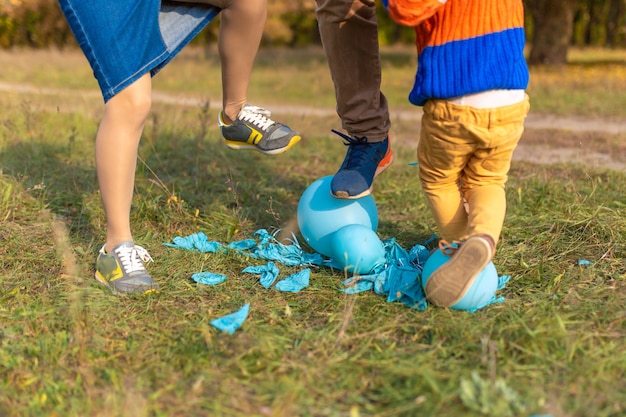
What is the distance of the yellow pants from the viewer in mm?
2445

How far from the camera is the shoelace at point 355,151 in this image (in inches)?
122

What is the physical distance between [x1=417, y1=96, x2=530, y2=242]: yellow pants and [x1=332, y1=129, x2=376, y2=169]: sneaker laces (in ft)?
1.48

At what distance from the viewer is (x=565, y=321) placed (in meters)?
2.34

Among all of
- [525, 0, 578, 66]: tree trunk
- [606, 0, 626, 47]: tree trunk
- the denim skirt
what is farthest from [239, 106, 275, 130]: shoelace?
[606, 0, 626, 47]: tree trunk

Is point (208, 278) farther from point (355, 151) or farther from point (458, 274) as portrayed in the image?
point (458, 274)

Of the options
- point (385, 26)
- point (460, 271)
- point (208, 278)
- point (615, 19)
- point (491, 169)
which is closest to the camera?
point (460, 271)

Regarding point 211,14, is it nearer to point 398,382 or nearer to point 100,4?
point 100,4

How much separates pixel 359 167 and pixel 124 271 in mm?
1173

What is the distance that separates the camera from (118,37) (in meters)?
2.52

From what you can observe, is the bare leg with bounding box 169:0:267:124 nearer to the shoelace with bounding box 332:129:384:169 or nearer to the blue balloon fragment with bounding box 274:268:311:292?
the shoelace with bounding box 332:129:384:169

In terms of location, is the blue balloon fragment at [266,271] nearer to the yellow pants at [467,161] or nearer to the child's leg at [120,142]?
the child's leg at [120,142]

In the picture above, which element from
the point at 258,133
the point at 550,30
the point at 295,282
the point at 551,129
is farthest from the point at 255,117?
the point at 550,30

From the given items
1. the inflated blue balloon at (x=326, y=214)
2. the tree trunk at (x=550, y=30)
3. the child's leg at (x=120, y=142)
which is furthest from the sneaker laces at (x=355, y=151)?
the tree trunk at (x=550, y=30)

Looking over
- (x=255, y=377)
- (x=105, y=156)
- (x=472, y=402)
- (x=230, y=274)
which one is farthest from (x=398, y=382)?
(x=105, y=156)
